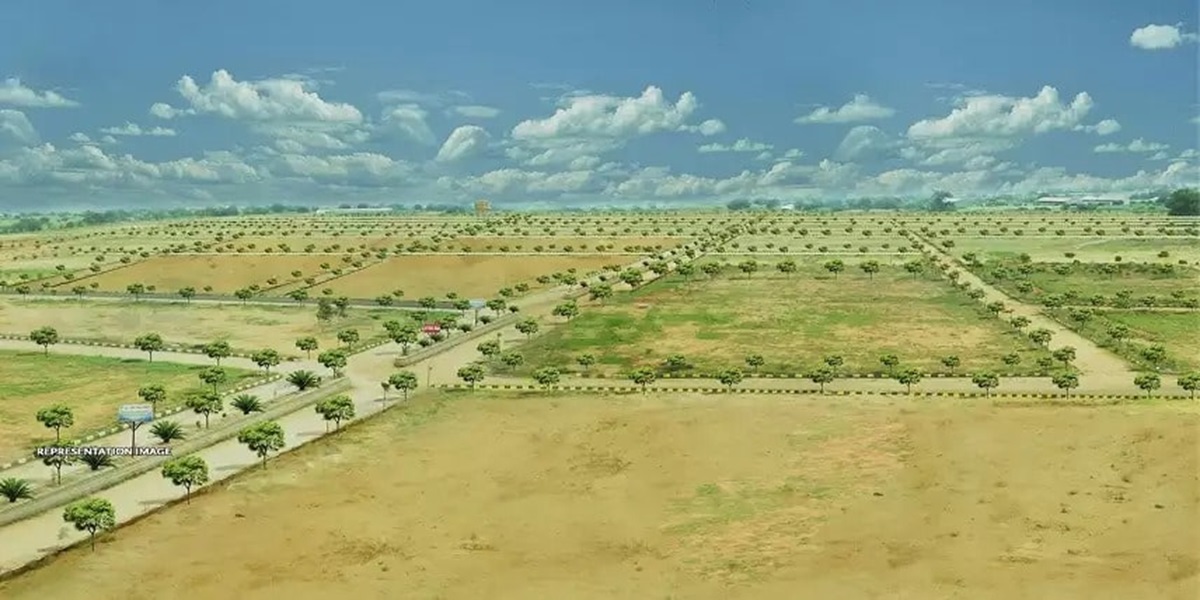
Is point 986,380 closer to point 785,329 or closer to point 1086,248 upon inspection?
point 785,329

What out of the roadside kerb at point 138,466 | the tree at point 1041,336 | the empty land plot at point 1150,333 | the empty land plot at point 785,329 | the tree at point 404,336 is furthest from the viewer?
the tree at point 404,336

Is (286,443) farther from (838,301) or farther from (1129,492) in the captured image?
(838,301)

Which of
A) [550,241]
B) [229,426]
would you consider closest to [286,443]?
[229,426]

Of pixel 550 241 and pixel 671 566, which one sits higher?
pixel 550 241

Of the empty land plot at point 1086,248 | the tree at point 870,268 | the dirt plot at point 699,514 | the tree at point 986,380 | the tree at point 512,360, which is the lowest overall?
the dirt plot at point 699,514

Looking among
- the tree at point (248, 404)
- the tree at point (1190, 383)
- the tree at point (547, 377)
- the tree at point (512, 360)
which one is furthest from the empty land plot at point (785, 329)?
the tree at point (248, 404)

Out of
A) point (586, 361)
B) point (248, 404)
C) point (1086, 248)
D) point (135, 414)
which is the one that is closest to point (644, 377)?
point (586, 361)

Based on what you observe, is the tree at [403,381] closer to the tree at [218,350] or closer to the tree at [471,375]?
the tree at [471,375]
